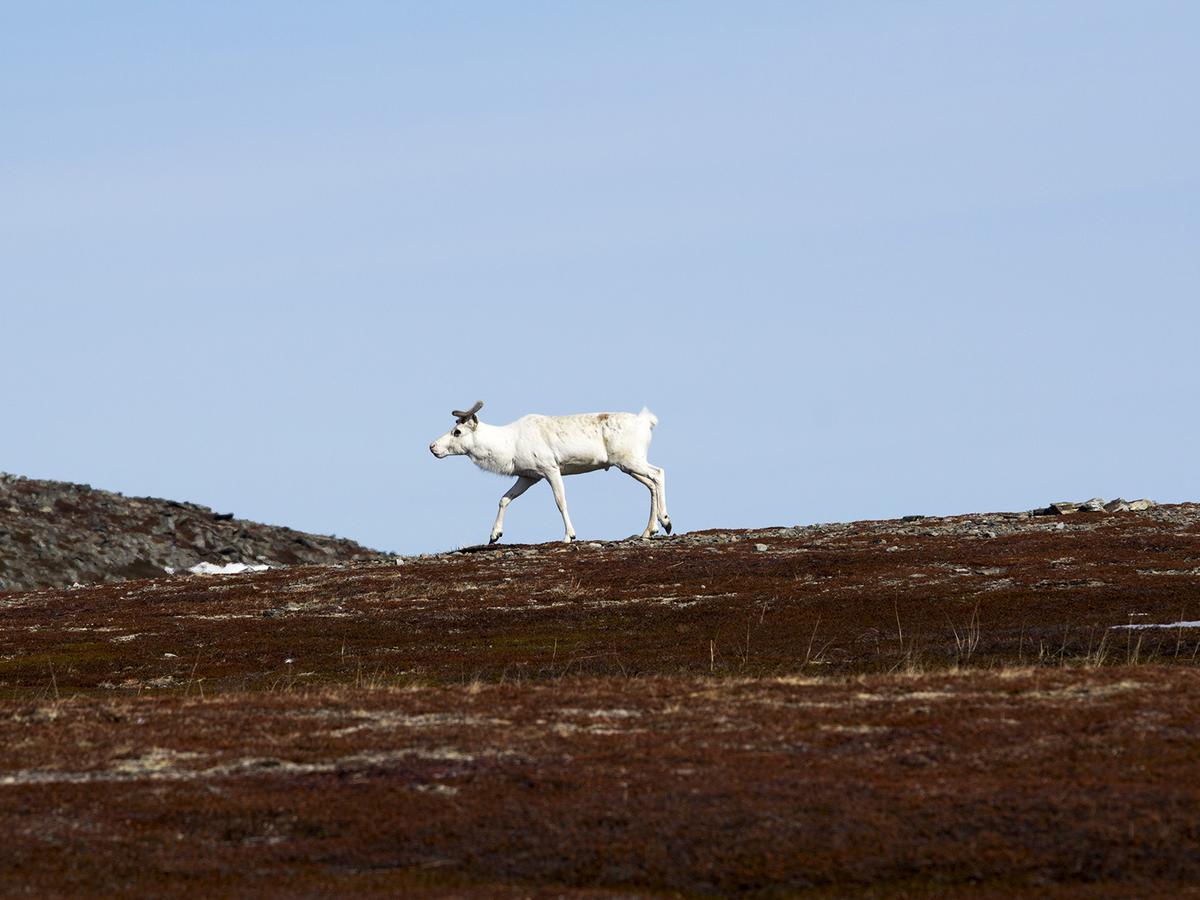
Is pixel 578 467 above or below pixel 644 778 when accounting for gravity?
above

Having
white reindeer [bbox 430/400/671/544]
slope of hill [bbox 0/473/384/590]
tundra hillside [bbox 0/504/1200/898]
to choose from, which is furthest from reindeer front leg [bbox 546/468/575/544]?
slope of hill [bbox 0/473/384/590]

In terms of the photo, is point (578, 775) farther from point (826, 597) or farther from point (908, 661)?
point (826, 597)

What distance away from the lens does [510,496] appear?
2010 inches

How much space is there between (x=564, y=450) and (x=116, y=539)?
35361mm

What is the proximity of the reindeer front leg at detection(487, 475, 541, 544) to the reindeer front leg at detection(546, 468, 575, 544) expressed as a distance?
0.62m

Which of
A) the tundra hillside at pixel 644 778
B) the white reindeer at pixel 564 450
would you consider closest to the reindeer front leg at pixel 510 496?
the white reindeer at pixel 564 450

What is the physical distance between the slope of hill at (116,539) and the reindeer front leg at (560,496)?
28.7 metres

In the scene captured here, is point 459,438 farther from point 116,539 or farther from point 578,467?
point 116,539

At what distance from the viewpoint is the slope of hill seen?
241 ft

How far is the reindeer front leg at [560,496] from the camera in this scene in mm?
50844

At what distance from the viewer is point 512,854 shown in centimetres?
1253

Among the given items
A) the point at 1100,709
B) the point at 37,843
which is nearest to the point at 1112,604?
the point at 1100,709

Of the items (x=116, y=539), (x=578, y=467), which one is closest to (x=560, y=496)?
(x=578, y=467)

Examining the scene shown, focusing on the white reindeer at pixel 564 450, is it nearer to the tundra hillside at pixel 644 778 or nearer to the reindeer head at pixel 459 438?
the reindeer head at pixel 459 438
